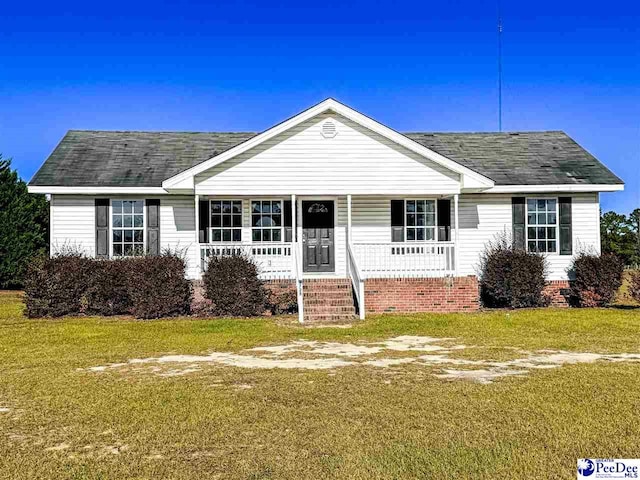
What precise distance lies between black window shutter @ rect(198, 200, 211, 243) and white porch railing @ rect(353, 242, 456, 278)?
14.2 ft

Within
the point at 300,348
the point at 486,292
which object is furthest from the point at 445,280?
the point at 300,348

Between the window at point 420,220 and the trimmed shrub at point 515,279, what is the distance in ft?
6.39

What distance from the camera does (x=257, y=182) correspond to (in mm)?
16578

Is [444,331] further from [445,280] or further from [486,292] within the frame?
[486,292]

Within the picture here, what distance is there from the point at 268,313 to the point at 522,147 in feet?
35.3

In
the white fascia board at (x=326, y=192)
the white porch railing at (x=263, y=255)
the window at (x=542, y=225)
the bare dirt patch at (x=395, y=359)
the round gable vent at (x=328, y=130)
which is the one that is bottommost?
the bare dirt patch at (x=395, y=359)

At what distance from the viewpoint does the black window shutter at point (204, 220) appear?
57.1 feet

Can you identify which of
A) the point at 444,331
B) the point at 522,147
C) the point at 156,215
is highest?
the point at 522,147

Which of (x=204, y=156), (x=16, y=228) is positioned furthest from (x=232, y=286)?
(x=16, y=228)

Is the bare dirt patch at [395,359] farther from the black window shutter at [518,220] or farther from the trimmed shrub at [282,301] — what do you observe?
the black window shutter at [518,220]

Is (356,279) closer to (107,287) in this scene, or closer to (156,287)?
(156,287)

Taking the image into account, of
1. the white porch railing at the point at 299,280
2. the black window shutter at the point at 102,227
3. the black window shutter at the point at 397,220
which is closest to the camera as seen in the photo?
the white porch railing at the point at 299,280

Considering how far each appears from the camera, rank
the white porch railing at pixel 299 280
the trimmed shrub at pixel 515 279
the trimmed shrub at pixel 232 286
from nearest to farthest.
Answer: the white porch railing at pixel 299 280
the trimmed shrub at pixel 232 286
the trimmed shrub at pixel 515 279

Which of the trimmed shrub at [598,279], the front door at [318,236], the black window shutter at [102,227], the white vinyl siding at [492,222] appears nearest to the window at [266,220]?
the front door at [318,236]
